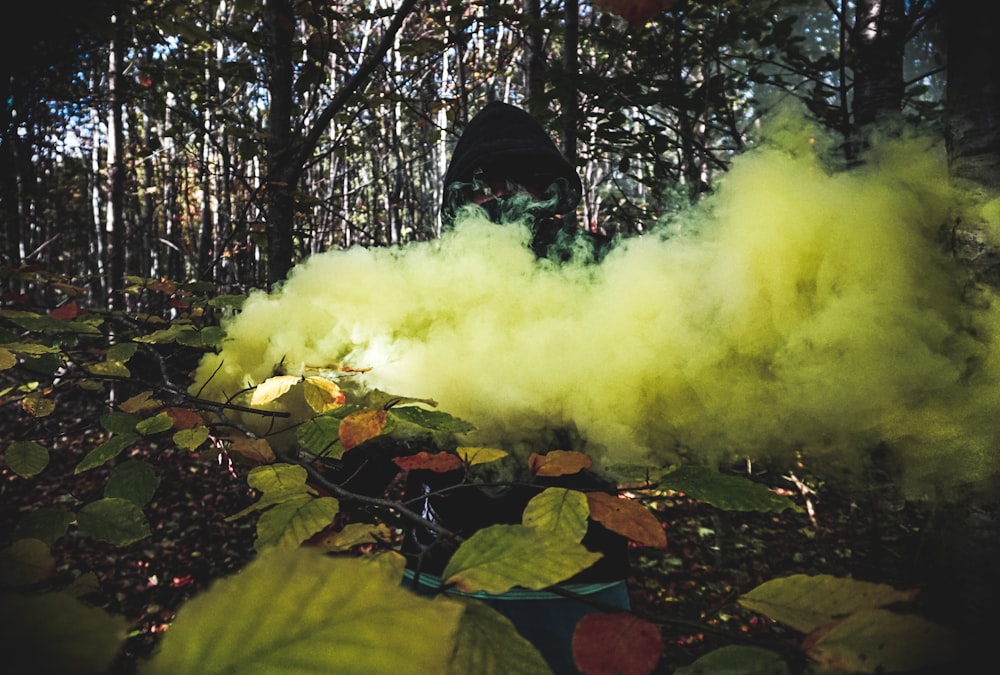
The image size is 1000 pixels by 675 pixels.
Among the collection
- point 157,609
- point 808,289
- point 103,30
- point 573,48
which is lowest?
point 157,609

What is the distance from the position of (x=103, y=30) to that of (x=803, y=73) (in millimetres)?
3518

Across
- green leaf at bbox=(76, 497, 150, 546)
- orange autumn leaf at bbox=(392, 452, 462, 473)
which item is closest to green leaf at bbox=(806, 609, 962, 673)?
orange autumn leaf at bbox=(392, 452, 462, 473)

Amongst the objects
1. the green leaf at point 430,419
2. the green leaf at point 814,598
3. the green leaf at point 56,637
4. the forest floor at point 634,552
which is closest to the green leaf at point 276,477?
the green leaf at point 430,419

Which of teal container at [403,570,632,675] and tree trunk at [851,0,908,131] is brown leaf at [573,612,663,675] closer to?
teal container at [403,570,632,675]

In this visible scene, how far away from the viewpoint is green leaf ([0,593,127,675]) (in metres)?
0.27

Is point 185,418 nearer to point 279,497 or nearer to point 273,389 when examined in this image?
point 273,389

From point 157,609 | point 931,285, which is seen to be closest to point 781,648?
point 931,285

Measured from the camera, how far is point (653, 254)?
1.11 metres

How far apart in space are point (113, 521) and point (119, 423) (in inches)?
10.3

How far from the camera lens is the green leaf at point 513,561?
511 millimetres

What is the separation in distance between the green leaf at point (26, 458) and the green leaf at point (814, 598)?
192 cm

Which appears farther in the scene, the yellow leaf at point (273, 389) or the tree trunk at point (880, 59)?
the tree trunk at point (880, 59)

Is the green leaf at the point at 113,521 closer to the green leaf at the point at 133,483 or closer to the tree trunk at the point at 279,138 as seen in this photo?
the green leaf at the point at 133,483

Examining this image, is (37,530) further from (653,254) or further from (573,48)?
(573,48)
